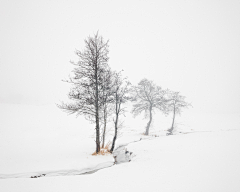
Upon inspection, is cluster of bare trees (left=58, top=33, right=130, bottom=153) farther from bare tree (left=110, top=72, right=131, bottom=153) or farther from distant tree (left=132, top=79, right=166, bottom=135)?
distant tree (left=132, top=79, right=166, bottom=135)

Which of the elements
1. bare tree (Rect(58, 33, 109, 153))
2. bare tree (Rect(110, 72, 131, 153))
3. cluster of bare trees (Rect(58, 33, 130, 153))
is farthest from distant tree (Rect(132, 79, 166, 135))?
bare tree (Rect(58, 33, 109, 153))

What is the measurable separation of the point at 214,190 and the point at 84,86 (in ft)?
30.6

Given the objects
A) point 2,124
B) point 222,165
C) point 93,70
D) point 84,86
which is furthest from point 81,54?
point 2,124

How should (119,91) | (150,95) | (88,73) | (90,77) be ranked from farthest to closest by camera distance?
1. (150,95)
2. (119,91)
3. (88,73)
4. (90,77)

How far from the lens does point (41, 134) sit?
55.3ft

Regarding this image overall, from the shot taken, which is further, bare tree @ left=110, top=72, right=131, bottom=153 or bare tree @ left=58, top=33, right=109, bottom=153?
Result: bare tree @ left=110, top=72, right=131, bottom=153

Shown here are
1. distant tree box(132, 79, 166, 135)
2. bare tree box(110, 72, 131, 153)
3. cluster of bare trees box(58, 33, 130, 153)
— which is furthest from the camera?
distant tree box(132, 79, 166, 135)

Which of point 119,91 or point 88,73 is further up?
point 88,73

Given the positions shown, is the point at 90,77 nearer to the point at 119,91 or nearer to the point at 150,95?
the point at 119,91

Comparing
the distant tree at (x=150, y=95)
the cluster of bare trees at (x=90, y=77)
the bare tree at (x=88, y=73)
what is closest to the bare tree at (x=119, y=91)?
the cluster of bare trees at (x=90, y=77)

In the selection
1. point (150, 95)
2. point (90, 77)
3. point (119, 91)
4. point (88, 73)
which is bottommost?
point (119, 91)

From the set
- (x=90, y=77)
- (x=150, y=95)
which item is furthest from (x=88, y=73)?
(x=150, y=95)

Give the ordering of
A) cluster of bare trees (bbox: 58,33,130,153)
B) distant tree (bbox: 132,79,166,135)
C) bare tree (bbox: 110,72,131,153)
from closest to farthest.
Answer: cluster of bare trees (bbox: 58,33,130,153)
bare tree (bbox: 110,72,131,153)
distant tree (bbox: 132,79,166,135)

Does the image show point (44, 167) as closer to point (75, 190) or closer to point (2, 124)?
point (75, 190)
